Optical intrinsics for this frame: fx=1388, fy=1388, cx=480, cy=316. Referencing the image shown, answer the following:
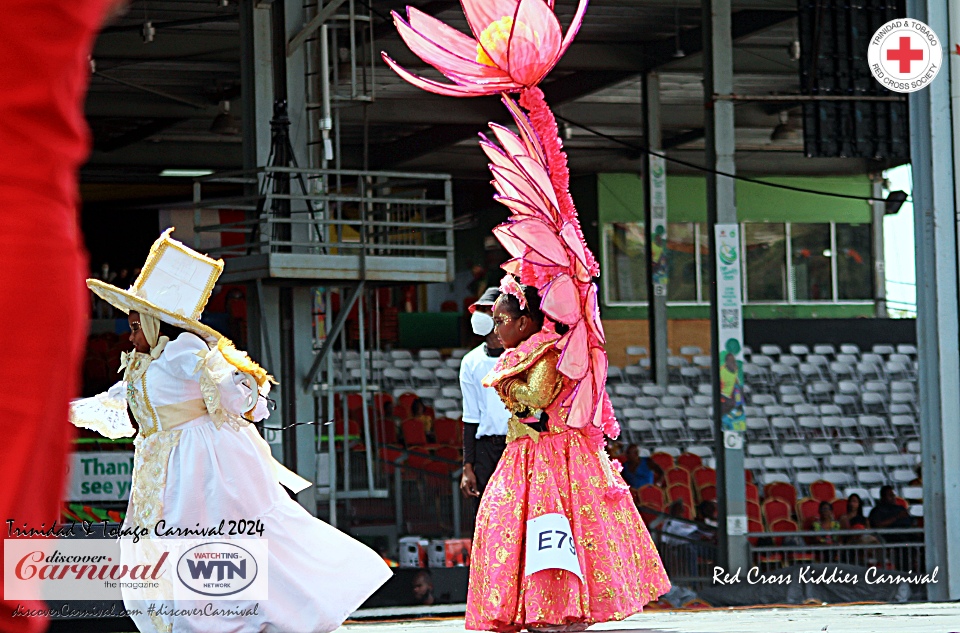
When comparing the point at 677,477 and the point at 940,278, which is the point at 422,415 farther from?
the point at 940,278

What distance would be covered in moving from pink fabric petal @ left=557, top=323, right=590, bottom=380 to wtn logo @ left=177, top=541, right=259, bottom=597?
1499mm

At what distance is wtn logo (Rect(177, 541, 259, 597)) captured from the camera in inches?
220

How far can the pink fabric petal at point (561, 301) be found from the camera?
581 centimetres

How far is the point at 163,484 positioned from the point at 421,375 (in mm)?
17013

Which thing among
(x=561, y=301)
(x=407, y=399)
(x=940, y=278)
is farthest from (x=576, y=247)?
(x=407, y=399)

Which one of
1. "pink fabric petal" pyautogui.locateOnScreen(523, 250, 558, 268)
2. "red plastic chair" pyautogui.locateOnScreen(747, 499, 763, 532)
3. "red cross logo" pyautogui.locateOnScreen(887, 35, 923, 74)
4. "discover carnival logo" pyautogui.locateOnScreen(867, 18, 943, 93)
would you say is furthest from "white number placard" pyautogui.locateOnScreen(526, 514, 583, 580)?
"red plastic chair" pyautogui.locateOnScreen(747, 499, 763, 532)

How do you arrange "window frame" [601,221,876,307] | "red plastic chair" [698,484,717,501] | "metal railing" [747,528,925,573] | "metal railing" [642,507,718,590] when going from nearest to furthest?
"metal railing" [747,528,925,573]
"metal railing" [642,507,718,590]
"red plastic chair" [698,484,717,501]
"window frame" [601,221,876,307]

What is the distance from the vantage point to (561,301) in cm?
584

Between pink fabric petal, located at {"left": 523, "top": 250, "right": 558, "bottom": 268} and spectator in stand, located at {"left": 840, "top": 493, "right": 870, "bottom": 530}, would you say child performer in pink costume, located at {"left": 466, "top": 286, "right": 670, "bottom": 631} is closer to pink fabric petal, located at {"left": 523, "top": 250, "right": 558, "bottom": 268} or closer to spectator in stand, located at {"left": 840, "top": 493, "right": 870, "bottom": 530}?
pink fabric petal, located at {"left": 523, "top": 250, "right": 558, "bottom": 268}

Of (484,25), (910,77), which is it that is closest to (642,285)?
(910,77)

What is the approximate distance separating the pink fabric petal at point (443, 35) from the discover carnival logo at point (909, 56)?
362 centimetres

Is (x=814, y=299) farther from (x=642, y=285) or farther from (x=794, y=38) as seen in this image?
(x=794, y=38)

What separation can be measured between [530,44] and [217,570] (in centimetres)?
262

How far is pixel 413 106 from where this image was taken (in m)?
23.6
